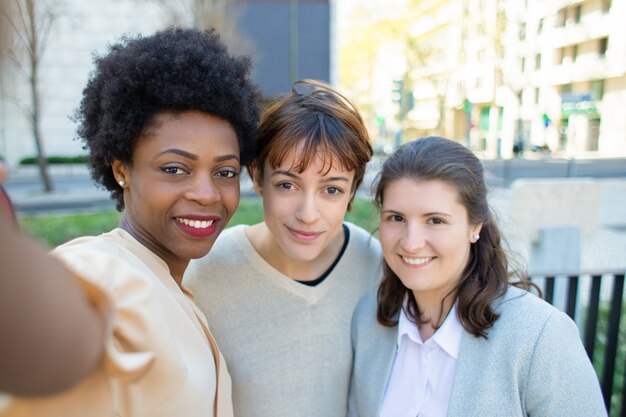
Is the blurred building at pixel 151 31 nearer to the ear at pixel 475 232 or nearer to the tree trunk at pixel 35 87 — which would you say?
the tree trunk at pixel 35 87

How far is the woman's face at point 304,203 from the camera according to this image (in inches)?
73.0

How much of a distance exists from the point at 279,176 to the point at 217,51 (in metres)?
0.54

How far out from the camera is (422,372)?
171 centimetres

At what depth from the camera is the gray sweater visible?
73.3 inches

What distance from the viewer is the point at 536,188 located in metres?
5.11

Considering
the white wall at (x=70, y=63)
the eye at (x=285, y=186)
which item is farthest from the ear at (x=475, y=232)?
the white wall at (x=70, y=63)

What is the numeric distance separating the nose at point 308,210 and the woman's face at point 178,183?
1.21ft

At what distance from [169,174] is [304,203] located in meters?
0.57

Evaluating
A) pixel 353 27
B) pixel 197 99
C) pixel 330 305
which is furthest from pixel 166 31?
pixel 353 27

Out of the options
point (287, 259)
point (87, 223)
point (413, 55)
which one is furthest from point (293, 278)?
point (413, 55)

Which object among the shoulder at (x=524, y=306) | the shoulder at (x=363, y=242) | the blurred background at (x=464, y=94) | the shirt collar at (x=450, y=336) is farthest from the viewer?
the blurred background at (x=464, y=94)

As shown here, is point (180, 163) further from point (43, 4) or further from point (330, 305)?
point (43, 4)

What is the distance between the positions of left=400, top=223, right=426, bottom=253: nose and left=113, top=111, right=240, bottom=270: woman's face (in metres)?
0.70

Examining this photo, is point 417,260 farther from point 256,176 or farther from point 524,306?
point 256,176
